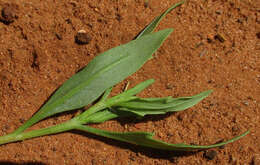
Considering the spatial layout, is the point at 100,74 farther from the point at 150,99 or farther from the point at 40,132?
the point at 40,132

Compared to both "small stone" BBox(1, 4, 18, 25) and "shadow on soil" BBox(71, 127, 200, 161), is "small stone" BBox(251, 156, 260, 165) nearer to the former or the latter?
"shadow on soil" BBox(71, 127, 200, 161)

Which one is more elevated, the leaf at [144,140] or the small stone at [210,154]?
the leaf at [144,140]

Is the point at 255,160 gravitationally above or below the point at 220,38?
below

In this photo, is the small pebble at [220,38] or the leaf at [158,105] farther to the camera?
the small pebble at [220,38]

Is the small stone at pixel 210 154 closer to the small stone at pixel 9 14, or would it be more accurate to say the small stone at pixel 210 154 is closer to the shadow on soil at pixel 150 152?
the shadow on soil at pixel 150 152

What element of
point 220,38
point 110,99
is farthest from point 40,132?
point 220,38

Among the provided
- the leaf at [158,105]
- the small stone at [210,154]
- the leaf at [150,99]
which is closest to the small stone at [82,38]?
the leaf at [150,99]

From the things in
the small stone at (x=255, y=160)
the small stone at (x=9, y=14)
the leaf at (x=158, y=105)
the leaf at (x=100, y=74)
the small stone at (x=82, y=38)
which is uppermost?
the small stone at (x=9, y=14)

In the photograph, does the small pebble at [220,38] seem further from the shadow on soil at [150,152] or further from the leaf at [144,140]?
the shadow on soil at [150,152]
